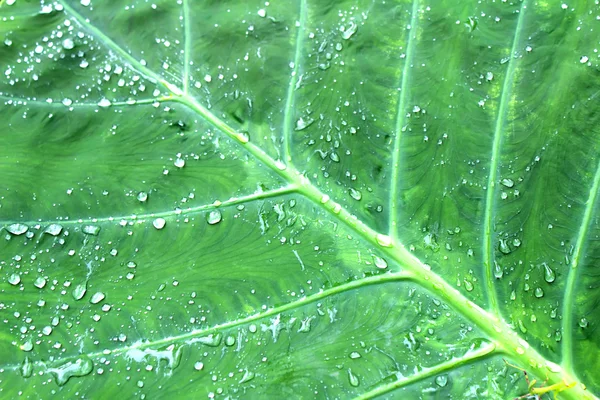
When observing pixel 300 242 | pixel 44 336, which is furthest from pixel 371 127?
pixel 44 336

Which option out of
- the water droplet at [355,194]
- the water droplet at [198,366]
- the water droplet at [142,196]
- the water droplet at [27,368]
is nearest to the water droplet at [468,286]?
the water droplet at [355,194]

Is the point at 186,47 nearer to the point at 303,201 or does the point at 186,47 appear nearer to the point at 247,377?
the point at 303,201

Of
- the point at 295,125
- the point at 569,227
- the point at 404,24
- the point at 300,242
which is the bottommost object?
the point at 300,242

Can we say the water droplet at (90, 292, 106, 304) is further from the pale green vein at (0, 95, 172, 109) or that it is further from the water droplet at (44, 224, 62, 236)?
the pale green vein at (0, 95, 172, 109)

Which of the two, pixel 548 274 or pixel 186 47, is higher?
pixel 186 47

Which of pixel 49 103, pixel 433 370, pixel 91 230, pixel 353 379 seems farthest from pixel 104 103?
pixel 433 370

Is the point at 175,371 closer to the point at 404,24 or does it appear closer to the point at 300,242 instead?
the point at 300,242
